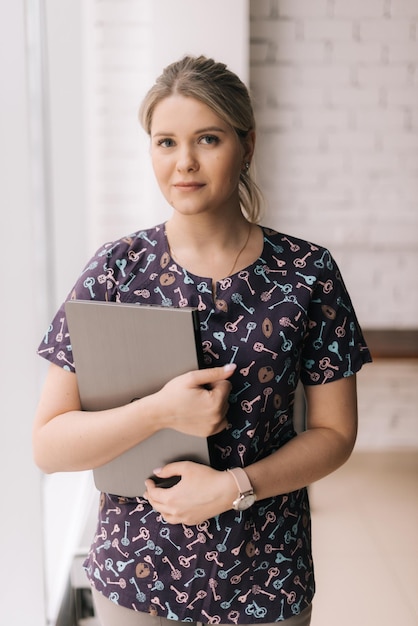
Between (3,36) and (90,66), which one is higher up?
(90,66)

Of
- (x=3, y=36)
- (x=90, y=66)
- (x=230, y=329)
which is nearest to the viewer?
(x=230, y=329)

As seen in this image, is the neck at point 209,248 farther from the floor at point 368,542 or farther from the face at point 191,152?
the floor at point 368,542

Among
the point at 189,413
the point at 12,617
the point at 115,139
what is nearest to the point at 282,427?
the point at 189,413

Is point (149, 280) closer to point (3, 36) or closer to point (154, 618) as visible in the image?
point (154, 618)

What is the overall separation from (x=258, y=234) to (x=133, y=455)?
0.38 meters

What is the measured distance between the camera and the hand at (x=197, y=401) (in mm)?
863

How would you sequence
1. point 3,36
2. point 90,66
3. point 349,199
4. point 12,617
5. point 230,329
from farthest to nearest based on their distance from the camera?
point 349,199, point 90,66, point 12,617, point 3,36, point 230,329

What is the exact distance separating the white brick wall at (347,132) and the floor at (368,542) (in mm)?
838

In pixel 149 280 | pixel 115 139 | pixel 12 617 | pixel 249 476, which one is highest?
pixel 115 139

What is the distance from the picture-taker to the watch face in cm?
90

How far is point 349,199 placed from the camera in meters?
3.69

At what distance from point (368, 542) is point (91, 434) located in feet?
7.91

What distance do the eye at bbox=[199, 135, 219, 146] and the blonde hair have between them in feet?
0.10

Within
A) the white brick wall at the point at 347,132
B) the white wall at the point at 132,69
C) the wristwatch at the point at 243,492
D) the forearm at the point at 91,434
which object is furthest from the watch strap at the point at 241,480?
the white brick wall at the point at 347,132
